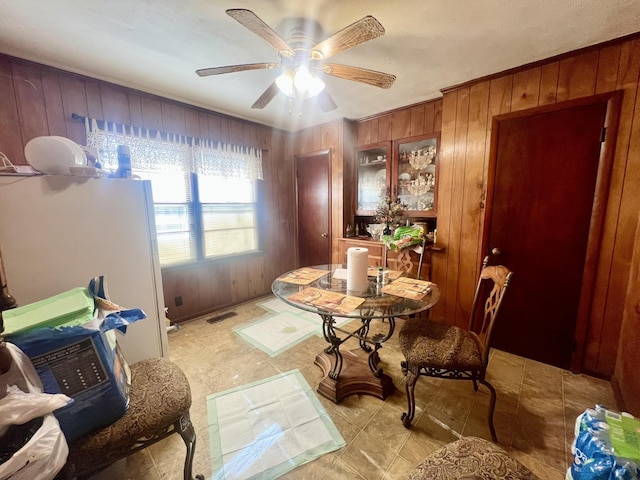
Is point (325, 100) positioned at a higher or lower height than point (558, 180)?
higher

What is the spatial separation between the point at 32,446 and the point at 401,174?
10.5 ft

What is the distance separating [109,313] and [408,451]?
160 centimetres

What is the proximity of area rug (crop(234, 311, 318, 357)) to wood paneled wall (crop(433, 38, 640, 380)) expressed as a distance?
1.50 meters

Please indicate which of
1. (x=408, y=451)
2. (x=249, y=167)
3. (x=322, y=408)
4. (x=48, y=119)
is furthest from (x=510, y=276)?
(x=48, y=119)


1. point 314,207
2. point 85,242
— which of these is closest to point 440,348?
point 85,242

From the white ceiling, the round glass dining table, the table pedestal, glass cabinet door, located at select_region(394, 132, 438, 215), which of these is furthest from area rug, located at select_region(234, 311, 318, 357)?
the white ceiling

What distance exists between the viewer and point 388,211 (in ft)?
9.71

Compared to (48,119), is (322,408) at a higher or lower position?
Answer: lower

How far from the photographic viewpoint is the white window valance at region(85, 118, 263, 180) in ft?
7.50

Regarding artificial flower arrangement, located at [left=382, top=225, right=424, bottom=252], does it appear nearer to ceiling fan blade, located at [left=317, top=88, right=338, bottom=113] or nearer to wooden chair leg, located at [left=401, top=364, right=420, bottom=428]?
wooden chair leg, located at [left=401, top=364, right=420, bottom=428]

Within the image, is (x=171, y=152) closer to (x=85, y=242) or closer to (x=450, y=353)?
(x=85, y=242)

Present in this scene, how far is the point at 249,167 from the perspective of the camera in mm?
3342

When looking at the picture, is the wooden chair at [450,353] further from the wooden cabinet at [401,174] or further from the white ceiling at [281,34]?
the white ceiling at [281,34]

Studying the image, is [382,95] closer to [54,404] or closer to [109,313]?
[109,313]
